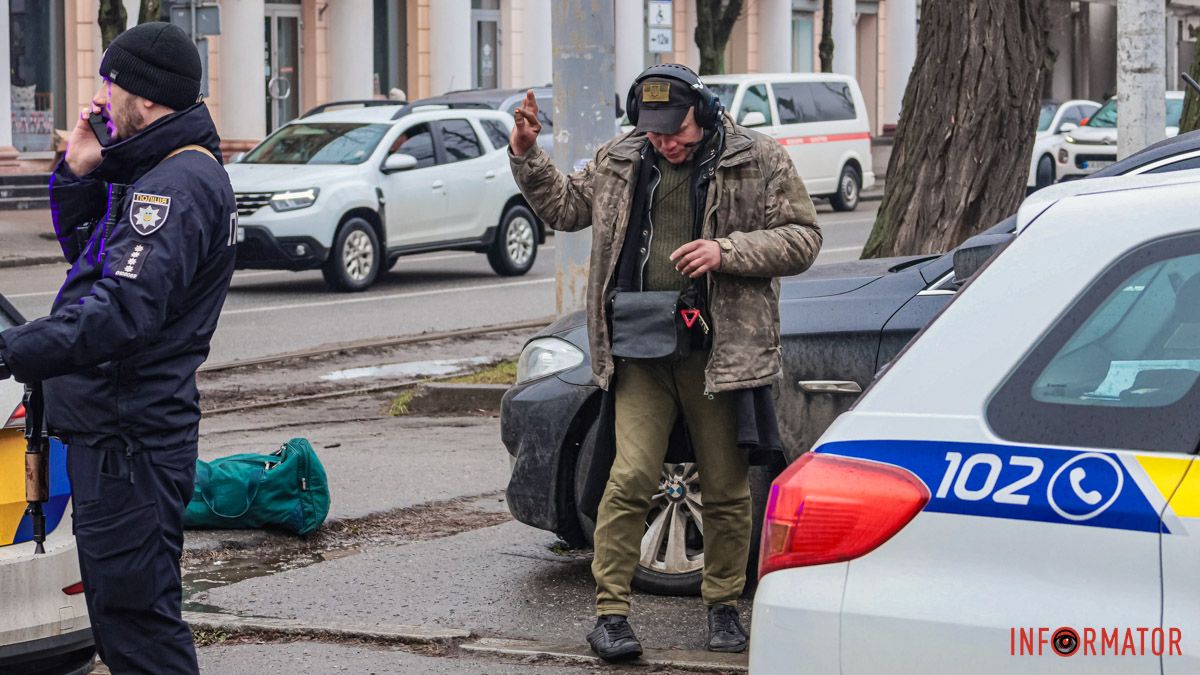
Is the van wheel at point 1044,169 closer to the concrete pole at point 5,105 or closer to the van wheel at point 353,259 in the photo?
the van wheel at point 353,259

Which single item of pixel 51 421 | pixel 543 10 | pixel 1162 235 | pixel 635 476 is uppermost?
pixel 543 10

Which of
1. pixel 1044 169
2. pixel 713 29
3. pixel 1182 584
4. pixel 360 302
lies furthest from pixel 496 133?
pixel 1182 584

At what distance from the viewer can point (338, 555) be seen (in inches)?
274

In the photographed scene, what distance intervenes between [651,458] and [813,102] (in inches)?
860

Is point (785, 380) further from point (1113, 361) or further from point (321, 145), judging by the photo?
point (321, 145)

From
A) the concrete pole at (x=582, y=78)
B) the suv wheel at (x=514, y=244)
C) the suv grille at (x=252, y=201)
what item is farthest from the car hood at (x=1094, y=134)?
the concrete pole at (x=582, y=78)

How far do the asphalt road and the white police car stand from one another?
9814mm

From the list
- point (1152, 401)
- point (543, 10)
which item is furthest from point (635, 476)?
point (543, 10)

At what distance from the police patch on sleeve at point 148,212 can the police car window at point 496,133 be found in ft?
49.3

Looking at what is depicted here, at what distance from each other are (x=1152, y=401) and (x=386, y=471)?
19.7 ft

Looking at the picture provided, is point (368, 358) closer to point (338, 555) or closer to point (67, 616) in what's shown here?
point (338, 555)

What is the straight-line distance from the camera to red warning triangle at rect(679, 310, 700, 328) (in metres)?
5.19

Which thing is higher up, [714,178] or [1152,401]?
[714,178]

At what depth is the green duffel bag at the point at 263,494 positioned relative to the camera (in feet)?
23.2
